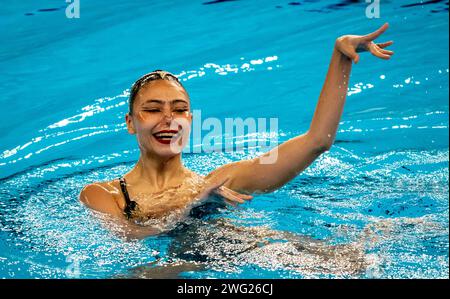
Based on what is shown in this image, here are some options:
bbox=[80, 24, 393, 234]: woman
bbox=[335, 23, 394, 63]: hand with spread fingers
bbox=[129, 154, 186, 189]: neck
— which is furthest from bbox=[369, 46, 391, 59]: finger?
bbox=[129, 154, 186, 189]: neck

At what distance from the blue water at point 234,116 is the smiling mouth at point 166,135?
1.30 feet

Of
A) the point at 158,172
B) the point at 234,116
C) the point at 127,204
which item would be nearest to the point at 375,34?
the point at 158,172

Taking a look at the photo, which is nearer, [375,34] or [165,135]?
[375,34]

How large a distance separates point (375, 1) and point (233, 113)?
274 cm

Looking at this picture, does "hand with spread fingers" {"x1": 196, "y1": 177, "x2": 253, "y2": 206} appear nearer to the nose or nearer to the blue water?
the blue water

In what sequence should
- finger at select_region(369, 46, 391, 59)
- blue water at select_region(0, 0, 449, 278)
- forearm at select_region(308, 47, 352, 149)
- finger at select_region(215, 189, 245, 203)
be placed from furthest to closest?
blue water at select_region(0, 0, 449, 278) < forearm at select_region(308, 47, 352, 149) < finger at select_region(369, 46, 391, 59) < finger at select_region(215, 189, 245, 203)

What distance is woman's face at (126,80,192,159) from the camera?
142 inches

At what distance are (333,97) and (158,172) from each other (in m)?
0.90

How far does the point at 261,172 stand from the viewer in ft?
12.2

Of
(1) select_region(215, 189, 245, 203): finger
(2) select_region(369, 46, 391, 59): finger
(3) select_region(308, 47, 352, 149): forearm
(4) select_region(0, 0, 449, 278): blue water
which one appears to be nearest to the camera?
(1) select_region(215, 189, 245, 203): finger

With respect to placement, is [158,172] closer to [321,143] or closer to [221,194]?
[221,194]

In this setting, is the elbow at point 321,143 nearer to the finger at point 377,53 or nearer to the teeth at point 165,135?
the finger at point 377,53

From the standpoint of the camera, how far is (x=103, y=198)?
12.1ft
